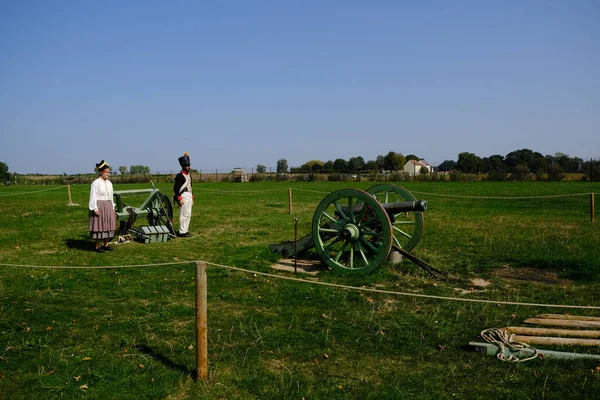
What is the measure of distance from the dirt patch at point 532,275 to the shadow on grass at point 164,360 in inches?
210

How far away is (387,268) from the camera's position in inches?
306

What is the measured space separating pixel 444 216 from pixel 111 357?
40.7 ft

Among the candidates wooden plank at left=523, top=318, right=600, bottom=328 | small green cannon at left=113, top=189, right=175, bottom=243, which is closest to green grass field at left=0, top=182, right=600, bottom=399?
wooden plank at left=523, top=318, right=600, bottom=328

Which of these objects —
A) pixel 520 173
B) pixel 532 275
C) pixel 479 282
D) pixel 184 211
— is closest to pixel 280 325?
pixel 479 282

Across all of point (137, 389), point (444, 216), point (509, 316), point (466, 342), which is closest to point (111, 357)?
point (137, 389)

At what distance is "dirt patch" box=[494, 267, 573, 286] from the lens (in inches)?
288

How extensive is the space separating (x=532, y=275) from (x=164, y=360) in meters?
5.96

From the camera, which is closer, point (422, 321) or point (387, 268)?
point (422, 321)

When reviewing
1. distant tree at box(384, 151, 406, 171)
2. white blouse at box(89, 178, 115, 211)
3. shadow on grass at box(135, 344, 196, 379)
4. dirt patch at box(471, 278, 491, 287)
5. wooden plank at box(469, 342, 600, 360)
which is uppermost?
distant tree at box(384, 151, 406, 171)

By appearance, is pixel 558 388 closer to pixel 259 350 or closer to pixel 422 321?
pixel 422 321

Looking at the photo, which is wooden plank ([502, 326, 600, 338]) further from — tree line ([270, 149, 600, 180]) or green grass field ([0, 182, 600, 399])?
tree line ([270, 149, 600, 180])

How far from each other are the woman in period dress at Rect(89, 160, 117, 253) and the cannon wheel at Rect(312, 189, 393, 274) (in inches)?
172

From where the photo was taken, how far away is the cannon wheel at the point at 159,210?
39.1 ft

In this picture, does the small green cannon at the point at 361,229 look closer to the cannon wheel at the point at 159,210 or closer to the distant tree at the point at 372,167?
the cannon wheel at the point at 159,210
